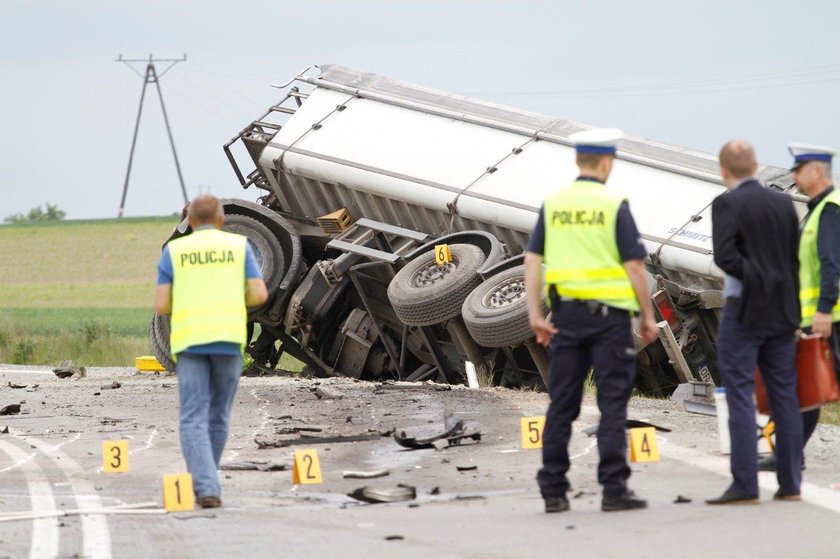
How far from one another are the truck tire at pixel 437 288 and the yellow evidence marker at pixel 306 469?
640 cm

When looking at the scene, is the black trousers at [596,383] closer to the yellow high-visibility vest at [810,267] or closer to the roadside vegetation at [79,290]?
the yellow high-visibility vest at [810,267]

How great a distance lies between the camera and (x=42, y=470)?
31.1 feet

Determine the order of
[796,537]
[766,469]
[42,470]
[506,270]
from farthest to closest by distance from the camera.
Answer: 1. [506,270]
2. [42,470]
3. [766,469]
4. [796,537]

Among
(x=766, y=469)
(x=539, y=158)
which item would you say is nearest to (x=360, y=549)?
(x=766, y=469)

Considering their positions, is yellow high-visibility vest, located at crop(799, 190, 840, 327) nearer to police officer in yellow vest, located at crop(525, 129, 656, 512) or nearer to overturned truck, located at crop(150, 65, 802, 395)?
police officer in yellow vest, located at crop(525, 129, 656, 512)

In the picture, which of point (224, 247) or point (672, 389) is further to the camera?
point (672, 389)

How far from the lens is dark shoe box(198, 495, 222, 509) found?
7562 millimetres

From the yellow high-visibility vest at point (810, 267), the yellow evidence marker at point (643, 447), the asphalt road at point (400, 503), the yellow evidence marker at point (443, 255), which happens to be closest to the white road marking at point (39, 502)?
the asphalt road at point (400, 503)

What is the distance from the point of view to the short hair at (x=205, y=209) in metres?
7.80

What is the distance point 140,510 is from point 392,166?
9329mm

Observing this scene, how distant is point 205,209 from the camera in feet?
25.6

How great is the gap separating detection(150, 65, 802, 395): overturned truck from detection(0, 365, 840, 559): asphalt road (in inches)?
68.0

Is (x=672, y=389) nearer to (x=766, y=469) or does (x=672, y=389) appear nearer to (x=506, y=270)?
(x=506, y=270)

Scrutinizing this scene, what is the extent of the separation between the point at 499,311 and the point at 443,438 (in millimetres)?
4085
